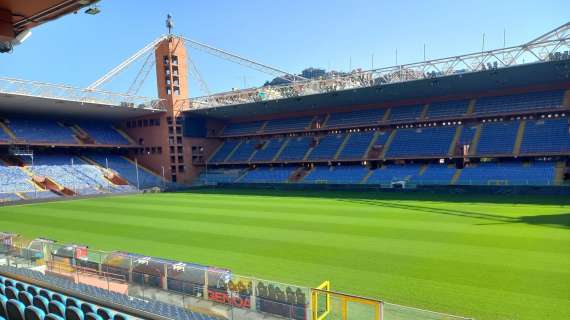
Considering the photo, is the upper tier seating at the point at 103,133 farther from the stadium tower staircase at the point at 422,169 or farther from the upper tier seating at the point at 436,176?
the upper tier seating at the point at 436,176

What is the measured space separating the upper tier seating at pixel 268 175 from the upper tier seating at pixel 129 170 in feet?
34.0

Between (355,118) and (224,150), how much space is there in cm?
1782

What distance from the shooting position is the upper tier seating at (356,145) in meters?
35.4

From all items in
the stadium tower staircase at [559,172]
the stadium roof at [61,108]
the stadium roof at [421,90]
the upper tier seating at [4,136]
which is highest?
the stadium roof at [421,90]

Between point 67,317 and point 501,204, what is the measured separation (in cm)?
2276

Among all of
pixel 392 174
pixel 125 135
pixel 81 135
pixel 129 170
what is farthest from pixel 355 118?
pixel 81 135

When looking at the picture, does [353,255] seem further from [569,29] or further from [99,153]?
[99,153]

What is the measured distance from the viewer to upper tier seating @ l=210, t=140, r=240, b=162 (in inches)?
1759

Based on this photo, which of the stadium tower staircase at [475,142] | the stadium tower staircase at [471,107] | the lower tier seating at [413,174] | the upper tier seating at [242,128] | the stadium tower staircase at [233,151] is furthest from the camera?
the upper tier seating at [242,128]

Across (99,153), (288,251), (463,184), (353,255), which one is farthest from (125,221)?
(99,153)

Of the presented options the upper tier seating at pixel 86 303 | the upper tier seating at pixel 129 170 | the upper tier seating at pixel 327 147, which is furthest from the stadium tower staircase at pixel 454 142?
the upper tier seating at pixel 129 170

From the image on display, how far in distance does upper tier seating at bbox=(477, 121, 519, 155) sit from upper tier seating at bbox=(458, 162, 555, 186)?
3.80ft

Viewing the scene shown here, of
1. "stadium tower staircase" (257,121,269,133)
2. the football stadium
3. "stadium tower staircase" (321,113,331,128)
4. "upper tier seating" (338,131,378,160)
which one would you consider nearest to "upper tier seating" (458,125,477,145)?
the football stadium

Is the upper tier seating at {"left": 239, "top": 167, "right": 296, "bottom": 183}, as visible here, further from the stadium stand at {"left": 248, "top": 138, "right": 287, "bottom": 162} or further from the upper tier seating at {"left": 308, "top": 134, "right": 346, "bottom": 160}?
the upper tier seating at {"left": 308, "top": 134, "right": 346, "bottom": 160}
